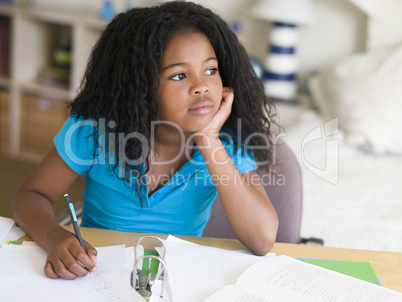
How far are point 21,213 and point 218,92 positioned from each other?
0.45 meters

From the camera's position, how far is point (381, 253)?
99 centimetres

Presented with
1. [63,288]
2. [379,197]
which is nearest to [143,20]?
[63,288]

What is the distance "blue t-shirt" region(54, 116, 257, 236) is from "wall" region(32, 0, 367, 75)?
153cm

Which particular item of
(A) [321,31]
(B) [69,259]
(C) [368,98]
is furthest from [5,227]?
(A) [321,31]

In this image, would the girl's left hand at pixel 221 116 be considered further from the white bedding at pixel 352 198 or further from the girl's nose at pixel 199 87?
the white bedding at pixel 352 198

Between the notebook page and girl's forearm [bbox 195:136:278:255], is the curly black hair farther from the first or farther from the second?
the notebook page

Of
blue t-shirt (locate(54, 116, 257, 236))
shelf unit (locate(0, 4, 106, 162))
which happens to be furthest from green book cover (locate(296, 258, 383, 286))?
shelf unit (locate(0, 4, 106, 162))

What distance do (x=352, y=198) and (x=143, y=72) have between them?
987 millimetres

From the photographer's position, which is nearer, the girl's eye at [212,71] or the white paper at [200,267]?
the white paper at [200,267]

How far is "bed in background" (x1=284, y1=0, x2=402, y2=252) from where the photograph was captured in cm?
160

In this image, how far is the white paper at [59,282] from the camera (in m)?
0.78

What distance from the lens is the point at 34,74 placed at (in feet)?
10.3

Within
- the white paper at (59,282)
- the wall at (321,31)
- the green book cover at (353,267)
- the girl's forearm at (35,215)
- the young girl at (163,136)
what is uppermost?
the wall at (321,31)

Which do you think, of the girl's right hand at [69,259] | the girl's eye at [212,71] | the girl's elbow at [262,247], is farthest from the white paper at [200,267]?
the girl's eye at [212,71]
